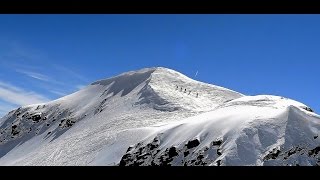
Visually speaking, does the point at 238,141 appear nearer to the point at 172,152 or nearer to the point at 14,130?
the point at 172,152

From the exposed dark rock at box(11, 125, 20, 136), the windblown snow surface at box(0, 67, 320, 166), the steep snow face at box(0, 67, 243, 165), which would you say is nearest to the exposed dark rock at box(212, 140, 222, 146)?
the windblown snow surface at box(0, 67, 320, 166)

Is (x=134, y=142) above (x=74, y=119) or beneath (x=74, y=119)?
beneath

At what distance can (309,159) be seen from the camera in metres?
38.1

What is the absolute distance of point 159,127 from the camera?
5819cm

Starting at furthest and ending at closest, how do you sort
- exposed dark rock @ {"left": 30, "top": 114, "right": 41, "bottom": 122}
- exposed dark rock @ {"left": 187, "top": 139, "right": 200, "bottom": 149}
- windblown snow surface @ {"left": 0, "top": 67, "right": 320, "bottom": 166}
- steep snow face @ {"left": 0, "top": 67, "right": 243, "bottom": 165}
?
exposed dark rock @ {"left": 30, "top": 114, "right": 41, "bottom": 122} < steep snow face @ {"left": 0, "top": 67, "right": 243, "bottom": 165} < exposed dark rock @ {"left": 187, "top": 139, "right": 200, "bottom": 149} < windblown snow surface @ {"left": 0, "top": 67, "right": 320, "bottom": 166}

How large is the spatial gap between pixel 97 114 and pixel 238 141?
164 feet

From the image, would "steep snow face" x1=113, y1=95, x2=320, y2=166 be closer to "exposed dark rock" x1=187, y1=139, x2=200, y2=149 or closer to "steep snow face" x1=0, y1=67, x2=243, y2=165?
"exposed dark rock" x1=187, y1=139, x2=200, y2=149

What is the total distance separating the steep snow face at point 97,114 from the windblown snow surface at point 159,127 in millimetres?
181

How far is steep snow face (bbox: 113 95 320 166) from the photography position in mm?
39875

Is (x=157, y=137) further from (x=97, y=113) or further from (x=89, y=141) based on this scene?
(x=97, y=113)

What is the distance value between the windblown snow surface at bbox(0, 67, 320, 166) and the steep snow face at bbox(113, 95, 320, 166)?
10 centimetres

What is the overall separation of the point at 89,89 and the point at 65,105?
10663 millimetres

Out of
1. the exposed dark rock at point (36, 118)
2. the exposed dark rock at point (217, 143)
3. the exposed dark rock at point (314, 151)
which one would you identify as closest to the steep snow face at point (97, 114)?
the exposed dark rock at point (36, 118)
